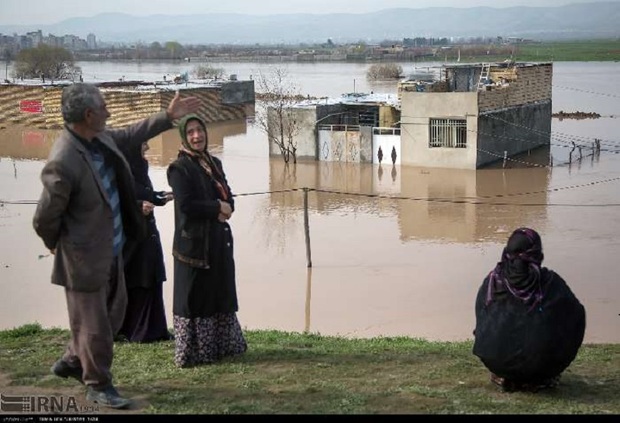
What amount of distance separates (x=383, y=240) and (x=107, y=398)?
11342 millimetres

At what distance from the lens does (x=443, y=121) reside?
2392 centimetres

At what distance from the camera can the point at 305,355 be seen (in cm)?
546

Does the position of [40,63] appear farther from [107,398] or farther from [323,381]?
[107,398]

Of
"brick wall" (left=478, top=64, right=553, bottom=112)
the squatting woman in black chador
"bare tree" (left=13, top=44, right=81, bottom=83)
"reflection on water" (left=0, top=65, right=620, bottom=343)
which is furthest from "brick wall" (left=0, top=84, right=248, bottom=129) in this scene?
the squatting woman in black chador

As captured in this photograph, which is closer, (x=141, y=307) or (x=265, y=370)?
(x=265, y=370)

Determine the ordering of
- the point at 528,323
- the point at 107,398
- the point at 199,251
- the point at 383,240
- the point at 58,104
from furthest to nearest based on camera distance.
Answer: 1. the point at 58,104
2. the point at 383,240
3. the point at 199,251
4. the point at 528,323
5. the point at 107,398

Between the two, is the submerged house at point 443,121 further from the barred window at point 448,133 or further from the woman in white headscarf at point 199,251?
the woman in white headscarf at point 199,251

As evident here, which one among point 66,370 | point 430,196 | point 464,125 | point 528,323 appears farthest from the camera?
point 464,125

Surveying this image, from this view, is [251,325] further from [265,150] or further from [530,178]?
[265,150]

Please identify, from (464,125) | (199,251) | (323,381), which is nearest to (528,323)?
(323,381)

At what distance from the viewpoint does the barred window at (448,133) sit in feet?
78.2

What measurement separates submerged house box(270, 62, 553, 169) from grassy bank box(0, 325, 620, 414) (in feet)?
59.6

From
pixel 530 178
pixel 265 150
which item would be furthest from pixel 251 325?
pixel 265 150
